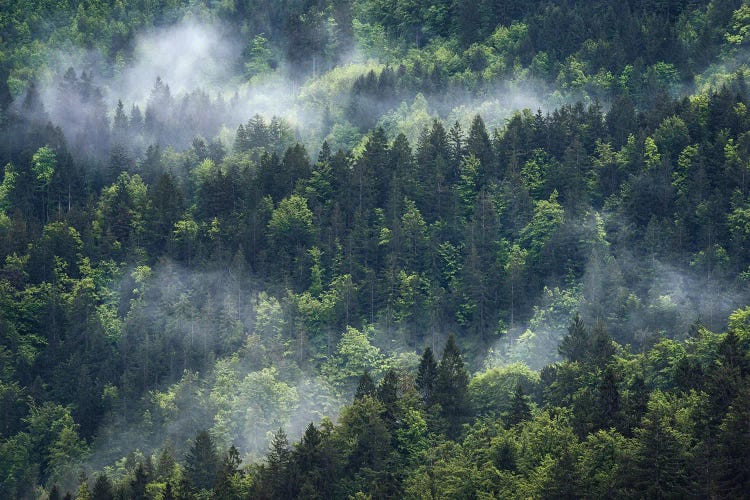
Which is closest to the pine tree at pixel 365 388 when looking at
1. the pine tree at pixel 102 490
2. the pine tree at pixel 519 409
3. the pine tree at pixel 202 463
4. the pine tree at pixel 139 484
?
the pine tree at pixel 202 463

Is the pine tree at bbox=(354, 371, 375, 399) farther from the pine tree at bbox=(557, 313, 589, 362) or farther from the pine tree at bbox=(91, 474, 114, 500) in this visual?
the pine tree at bbox=(91, 474, 114, 500)

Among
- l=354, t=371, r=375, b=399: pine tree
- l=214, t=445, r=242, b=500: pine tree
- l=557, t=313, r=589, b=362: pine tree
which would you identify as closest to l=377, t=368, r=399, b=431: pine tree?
l=354, t=371, r=375, b=399: pine tree

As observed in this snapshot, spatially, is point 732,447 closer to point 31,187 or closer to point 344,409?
point 344,409

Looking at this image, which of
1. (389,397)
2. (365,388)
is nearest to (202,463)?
(365,388)

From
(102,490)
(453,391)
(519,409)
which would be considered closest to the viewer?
(519,409)

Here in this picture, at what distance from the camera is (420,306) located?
163m

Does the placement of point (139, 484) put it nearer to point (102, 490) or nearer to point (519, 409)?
point (102, 490)

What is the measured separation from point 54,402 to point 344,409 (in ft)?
123

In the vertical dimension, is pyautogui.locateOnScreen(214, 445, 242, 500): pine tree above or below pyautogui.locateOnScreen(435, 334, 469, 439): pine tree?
below

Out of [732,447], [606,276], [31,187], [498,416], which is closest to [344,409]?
[498,416]

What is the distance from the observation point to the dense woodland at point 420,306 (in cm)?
13125

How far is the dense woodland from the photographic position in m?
131

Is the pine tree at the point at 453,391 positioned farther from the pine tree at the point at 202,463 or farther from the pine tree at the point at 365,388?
the pine tree at the point at 202,463

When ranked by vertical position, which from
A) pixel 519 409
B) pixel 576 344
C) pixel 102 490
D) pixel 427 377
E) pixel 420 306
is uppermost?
pixel 576 344
